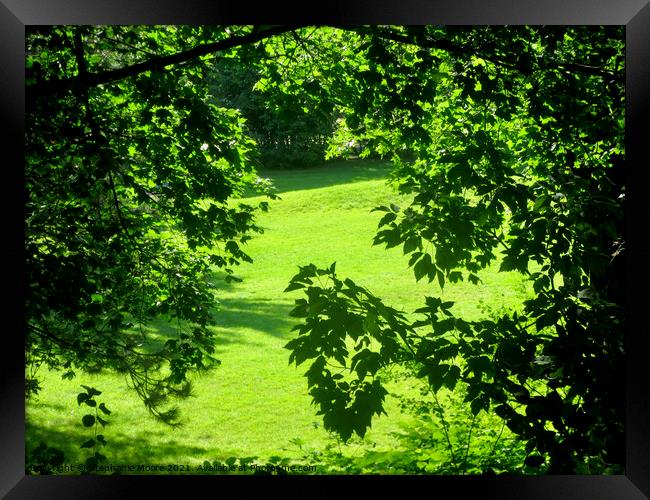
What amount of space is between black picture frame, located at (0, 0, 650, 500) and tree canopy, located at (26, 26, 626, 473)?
10 cm

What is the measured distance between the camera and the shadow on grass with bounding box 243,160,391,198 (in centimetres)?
421

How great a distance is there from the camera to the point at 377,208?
76.2 inches

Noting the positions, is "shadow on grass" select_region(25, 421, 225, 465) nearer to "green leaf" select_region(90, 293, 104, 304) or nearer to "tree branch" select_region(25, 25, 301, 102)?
"green leaf" select_region(90, 293, 104, 304)

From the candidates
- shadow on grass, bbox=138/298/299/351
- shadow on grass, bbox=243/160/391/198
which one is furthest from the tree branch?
shadow on grass, bbox=138/298/299/351

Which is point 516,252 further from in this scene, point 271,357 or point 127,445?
point 271,357

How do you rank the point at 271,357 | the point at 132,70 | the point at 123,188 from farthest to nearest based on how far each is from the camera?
the point at 271,357, the point at 123,188, the point at 132,70

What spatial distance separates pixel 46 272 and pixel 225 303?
11.0ft

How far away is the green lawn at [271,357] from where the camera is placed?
3.82 meters

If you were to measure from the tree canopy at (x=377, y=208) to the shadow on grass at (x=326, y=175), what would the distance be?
773mm
